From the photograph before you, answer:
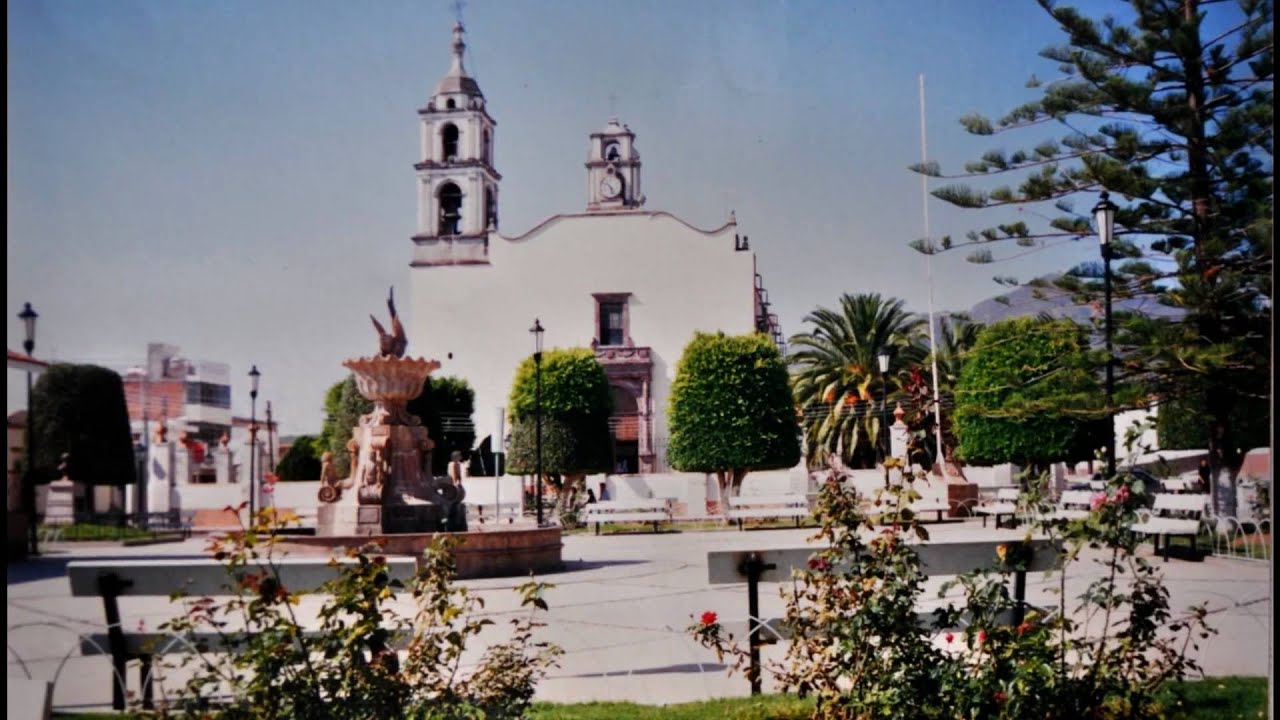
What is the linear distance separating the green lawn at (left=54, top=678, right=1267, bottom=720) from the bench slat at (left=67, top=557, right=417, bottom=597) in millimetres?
441

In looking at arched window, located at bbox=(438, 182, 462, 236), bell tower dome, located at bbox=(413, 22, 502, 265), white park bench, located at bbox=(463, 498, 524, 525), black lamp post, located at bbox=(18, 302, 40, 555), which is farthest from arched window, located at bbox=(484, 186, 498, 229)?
white park bench, located at bbox=(463, 498, 524, 525)

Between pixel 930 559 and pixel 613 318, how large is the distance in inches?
520

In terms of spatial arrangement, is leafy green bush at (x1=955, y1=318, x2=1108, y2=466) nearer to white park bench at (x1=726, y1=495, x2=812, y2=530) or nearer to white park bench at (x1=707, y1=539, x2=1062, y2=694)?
white park bench at (x1=726, y1=495, x2=812, y2=530)

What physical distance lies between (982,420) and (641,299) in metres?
7.87

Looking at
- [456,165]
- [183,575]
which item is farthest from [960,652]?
[456,165]

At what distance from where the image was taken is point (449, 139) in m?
7.05

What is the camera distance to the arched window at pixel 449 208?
8.30m

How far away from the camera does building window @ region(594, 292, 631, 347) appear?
1407 cm

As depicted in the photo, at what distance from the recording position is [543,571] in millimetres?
9688

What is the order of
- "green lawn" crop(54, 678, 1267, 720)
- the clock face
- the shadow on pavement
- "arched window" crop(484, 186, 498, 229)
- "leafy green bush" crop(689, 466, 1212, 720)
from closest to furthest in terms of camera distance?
"leafy green bush" crop(689, 466, 1212, 720) → "green lawn" crop(54, 678, 1267, 720) → the shadow on pavement → the clock face → "arched window" crop(484, 186, 498, 229)

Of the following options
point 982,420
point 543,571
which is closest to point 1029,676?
point 543,571

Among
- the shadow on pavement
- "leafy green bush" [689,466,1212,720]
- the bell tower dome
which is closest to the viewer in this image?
"leafy green bush" [689,466,1212,720]

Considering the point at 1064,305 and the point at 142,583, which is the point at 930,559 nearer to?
the point at 142,583

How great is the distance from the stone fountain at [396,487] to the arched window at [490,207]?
1393 millimetres
